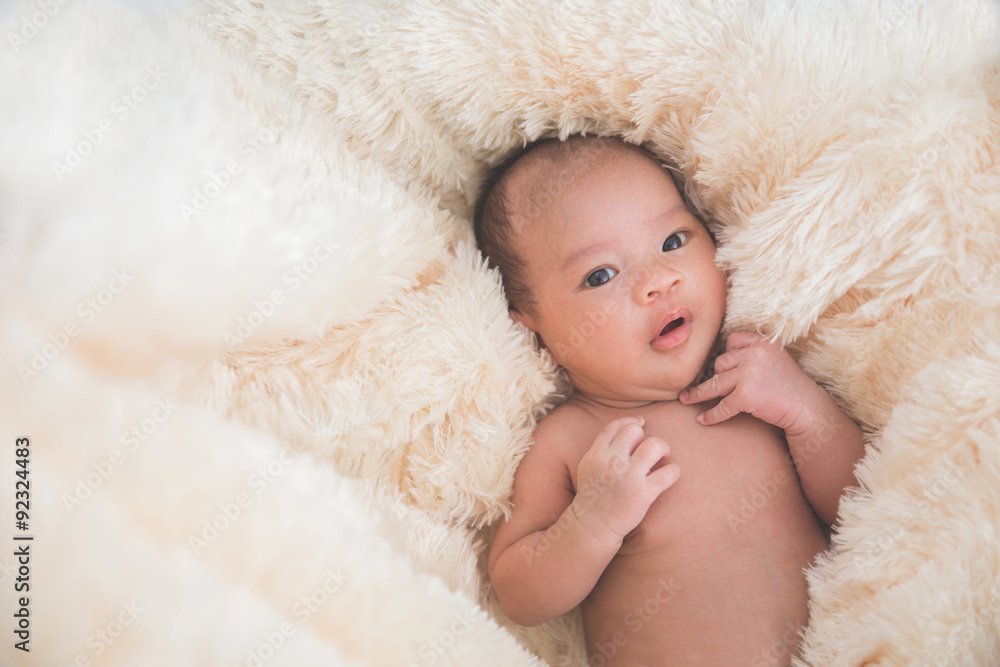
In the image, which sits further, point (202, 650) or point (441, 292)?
point (441, 292)

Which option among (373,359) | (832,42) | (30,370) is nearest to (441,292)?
(373,359)

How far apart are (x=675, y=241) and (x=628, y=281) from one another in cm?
15

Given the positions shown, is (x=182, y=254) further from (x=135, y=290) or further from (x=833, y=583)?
(x=833, y=583)

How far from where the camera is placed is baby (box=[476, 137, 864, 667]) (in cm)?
119

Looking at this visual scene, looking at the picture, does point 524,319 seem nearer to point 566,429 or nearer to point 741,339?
point 566,429

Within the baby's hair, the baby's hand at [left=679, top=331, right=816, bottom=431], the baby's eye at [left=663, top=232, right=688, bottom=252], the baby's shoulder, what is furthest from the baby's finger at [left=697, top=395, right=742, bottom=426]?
the baby's hair

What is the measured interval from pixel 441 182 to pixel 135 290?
2.36ft

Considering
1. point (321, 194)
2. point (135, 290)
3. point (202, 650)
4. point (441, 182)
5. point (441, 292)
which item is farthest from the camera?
point (441, 182)

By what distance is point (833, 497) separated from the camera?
48.9 inches

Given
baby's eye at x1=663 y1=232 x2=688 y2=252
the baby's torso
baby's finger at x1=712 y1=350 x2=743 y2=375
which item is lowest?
the baby's torso

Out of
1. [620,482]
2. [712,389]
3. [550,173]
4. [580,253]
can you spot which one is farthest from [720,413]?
[550,173]

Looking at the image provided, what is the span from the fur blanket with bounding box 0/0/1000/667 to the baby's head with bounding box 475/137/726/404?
7 centimetres

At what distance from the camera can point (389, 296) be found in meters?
1.26

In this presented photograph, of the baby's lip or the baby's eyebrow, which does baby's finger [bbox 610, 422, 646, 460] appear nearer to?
the baby's lip
